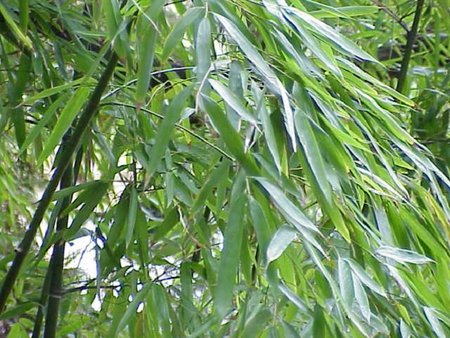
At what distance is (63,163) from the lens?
846mm

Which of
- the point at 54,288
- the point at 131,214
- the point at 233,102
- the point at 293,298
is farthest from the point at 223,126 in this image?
the point at 54,288

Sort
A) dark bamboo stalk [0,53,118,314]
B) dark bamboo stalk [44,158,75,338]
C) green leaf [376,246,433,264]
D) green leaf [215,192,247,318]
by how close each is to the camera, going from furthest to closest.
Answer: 1. dark bamboo stalk [44,158,75,338]
2. dark bamboo stalk [0,53,118,314]
3. green leaf [376,246,433,264]
4. green leaf [215,192,247,318]

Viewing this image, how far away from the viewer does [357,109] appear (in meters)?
0.77

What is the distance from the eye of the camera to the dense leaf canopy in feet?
2.05

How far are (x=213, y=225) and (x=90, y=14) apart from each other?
327 millimetres

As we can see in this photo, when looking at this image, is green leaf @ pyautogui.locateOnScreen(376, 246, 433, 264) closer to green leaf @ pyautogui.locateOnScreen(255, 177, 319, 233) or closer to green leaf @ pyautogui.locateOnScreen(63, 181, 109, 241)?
green leaf @ pyautogui.locateOnScreen(255, 177, 319, 233)

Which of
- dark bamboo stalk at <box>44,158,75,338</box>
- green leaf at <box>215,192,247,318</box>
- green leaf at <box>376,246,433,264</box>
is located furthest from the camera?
dark bamboo stalk at <box>44,158,75,338</box>

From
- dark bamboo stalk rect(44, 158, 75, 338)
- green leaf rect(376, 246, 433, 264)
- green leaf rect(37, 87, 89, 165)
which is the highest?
green leaf rect(37, 87, 89, 165)

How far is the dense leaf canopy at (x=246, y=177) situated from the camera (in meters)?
0.62

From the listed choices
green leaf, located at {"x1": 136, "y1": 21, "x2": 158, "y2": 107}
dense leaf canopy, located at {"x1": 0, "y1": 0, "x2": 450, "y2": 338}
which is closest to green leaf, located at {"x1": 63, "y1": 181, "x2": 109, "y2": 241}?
dense leaf canopy, located at {"x1": 0, "y1": 0, "x2": 450, "y2": 338}

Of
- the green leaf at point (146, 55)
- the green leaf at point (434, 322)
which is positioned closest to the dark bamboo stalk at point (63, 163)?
the green leaf at point (146, 55)

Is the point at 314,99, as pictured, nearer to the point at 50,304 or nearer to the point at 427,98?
the point at 50,304

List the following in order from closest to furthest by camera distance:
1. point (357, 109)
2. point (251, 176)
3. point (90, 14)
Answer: point (251, 176)
point (357, 109)
point (90, 14)

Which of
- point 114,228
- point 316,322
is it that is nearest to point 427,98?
point 114,228
